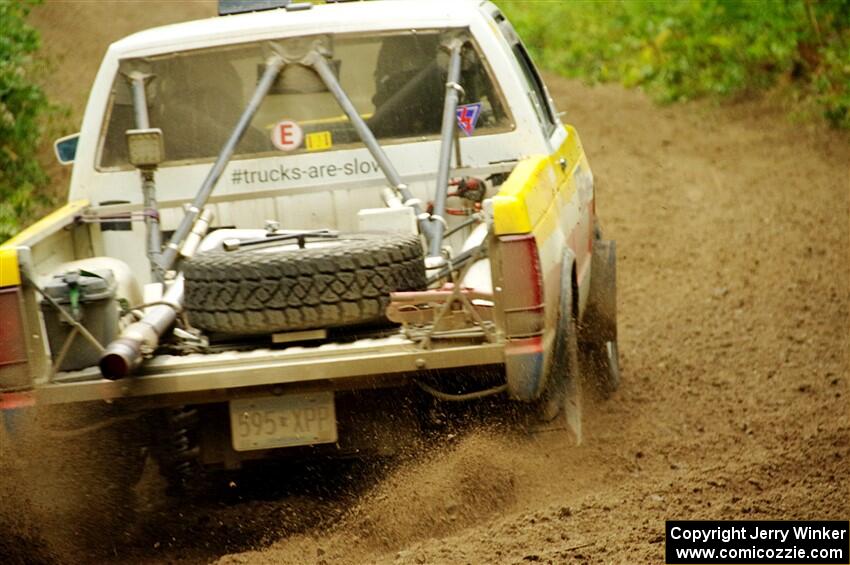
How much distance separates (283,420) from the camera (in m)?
5.16

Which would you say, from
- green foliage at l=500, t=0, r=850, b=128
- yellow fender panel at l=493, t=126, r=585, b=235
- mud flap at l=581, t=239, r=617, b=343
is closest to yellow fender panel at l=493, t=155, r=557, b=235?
Result: yellow fender panel at l=493, t=126, r=585, b=235

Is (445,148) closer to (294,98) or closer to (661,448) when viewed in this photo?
(294,98)

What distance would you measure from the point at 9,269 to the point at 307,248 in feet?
3.42

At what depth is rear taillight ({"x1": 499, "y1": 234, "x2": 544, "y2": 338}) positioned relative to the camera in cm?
499

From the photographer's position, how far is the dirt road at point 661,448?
196 inches

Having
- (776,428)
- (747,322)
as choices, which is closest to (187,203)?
(776,428)

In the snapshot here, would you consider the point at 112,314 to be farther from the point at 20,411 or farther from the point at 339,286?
the point at 339,286

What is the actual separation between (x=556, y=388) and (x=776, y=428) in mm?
1428

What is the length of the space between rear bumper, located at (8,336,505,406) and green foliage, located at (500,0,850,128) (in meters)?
9.98

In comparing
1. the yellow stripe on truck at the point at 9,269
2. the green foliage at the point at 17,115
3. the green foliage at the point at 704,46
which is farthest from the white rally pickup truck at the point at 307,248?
the green foliage at the point at 704,46

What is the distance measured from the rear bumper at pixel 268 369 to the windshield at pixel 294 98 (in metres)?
1.68

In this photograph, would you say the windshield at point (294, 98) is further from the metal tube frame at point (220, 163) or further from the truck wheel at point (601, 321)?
the truck wheel at point (601, 321)

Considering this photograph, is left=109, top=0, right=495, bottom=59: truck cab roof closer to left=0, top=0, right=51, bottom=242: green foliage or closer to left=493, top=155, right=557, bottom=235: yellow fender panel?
left=493, top=155, right=557, bottom=235: yellow fender panel

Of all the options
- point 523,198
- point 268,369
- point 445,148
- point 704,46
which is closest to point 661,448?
point 445,148
